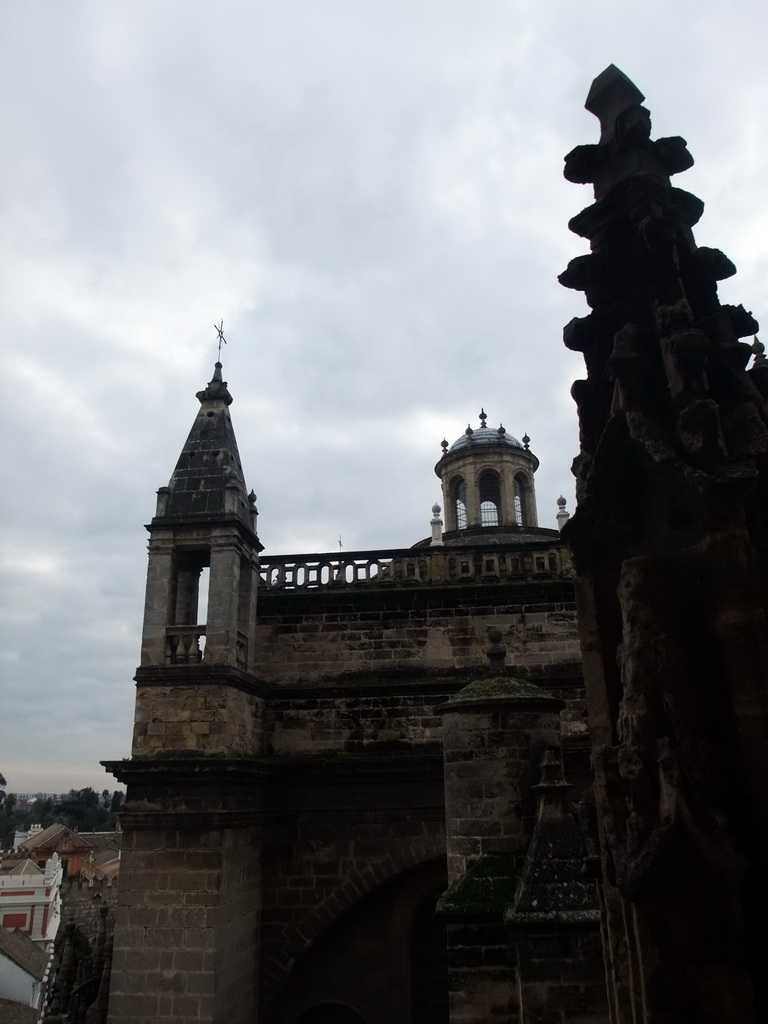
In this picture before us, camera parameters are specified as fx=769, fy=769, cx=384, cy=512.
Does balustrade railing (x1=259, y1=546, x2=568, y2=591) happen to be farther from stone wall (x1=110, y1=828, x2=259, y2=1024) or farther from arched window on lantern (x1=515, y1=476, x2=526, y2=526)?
arched window on lantern (x1=515, y1=476, x2=526, y2=526)

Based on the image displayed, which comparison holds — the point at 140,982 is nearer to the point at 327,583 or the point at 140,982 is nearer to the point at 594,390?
the point at 327,583

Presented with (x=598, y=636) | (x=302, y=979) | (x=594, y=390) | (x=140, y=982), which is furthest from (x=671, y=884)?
(x=302, y=979)

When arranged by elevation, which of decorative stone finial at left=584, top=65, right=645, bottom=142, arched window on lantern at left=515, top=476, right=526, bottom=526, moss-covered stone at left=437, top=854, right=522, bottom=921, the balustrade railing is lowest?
moss-covered stone at left=437, top=854, right=522, bottom=921

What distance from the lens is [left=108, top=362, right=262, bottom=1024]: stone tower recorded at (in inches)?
363

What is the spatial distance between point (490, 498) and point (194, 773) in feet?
47.3

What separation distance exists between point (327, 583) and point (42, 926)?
3821 centimetres

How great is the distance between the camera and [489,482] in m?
22.7

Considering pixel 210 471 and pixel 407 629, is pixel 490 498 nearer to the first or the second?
pixel 407 629

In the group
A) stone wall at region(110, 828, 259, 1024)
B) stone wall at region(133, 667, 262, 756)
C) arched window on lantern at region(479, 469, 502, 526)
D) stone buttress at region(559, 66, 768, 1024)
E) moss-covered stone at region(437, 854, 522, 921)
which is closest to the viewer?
stone buttress at region(559, 66, 768, 1024)

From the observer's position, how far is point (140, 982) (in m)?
9.16

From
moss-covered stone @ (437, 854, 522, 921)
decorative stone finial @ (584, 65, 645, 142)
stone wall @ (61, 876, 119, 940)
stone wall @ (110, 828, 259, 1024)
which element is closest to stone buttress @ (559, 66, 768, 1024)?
decorative stone finial @ (584, 65, 645, 142)

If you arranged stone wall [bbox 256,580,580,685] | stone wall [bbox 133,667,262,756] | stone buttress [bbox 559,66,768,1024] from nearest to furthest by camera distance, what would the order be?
stone buttress [bbox 559,66,768,1024], stone wall [bbox 133,667,262,756], stone wall [bbox 256,580,580,685]

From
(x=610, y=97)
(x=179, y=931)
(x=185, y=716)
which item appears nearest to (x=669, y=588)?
(x=610, y=97)

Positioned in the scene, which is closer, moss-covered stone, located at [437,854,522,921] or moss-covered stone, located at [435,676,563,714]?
moss-covered stone, located at [437,854,522,921]
